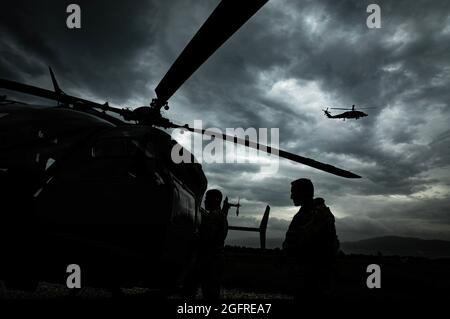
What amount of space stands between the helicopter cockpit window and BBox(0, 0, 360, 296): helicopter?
0.01m

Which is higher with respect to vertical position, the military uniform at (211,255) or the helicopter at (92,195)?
the helicopter at (92,195)

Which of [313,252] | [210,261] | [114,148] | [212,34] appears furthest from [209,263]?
[212,34]

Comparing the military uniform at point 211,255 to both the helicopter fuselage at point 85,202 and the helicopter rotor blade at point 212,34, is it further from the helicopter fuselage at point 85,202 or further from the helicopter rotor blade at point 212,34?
the helicopter rotor blade at point 212,34

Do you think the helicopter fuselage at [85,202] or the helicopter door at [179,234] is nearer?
the helicopter fuselage at [85,202]

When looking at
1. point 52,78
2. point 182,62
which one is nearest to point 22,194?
point 182,62

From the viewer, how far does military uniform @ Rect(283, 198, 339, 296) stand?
3508mm

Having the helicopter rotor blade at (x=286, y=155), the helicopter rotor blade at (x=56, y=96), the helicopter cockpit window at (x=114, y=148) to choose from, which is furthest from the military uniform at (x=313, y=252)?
the helicopter rotor blade at (x=56, y=96)

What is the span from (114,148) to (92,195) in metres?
0.69

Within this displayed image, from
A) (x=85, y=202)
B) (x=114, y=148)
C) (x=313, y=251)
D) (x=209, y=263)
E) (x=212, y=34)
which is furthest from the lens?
(x=209, y=263)

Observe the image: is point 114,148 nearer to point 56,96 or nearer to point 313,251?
point 56,96

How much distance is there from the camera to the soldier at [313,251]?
3508mm

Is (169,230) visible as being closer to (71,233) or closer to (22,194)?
(71,233)

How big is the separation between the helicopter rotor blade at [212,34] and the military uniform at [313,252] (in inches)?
89.7

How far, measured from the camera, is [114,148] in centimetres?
338
